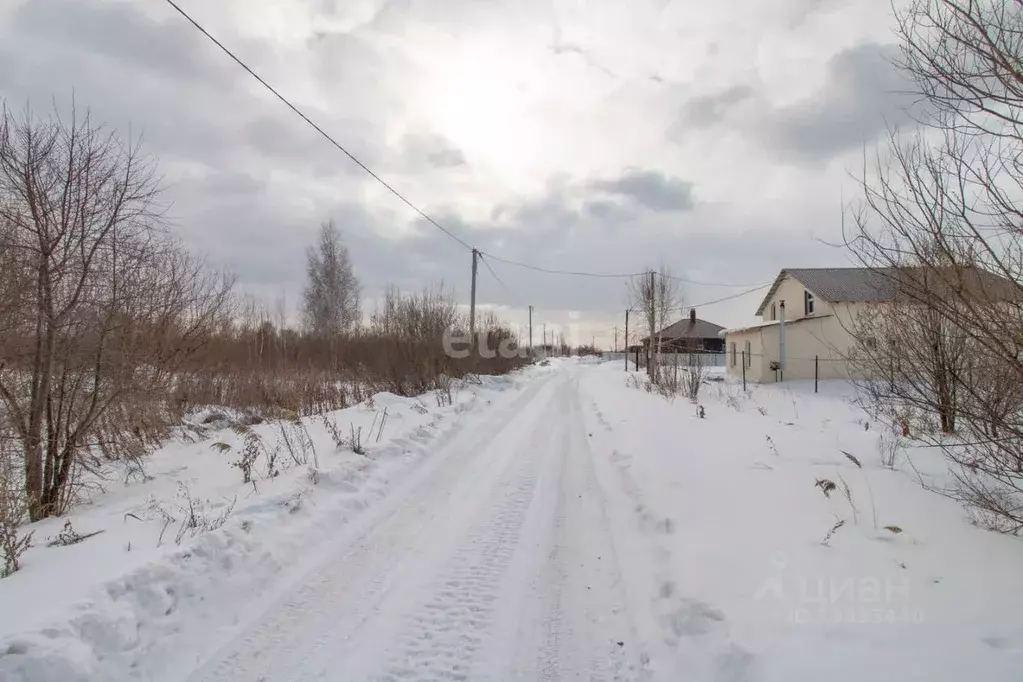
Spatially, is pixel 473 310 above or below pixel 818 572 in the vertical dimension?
above

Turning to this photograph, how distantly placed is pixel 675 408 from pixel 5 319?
12.9 meters

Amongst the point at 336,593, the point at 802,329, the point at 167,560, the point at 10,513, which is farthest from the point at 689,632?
the point at 802,329

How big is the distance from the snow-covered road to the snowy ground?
0.05 feet

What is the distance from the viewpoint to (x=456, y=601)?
345 centimetres

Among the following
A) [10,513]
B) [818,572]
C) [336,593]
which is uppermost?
[10,513]

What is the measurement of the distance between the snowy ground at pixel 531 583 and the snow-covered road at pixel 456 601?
0.05ft

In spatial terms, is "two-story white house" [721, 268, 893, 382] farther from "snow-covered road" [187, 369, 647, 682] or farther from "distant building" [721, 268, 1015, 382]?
"snow-covered road" [187, 369, 647, 682]

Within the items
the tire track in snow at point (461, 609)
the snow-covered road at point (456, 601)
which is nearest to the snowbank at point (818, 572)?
the snow-covered road at point (456, 601)

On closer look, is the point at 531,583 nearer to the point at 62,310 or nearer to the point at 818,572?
the point at 818,572

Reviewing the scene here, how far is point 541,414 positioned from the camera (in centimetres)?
1362

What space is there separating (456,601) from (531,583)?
0.61m

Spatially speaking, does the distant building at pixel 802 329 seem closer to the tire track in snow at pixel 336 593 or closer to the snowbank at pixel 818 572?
the snowbank at pixel 818 572

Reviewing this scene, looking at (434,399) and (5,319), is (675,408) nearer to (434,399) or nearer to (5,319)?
(434,399)

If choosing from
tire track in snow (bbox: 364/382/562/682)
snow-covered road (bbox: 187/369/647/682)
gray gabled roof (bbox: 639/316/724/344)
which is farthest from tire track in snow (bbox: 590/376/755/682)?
gray gabled roof (bbox: 639/316/724/344)
